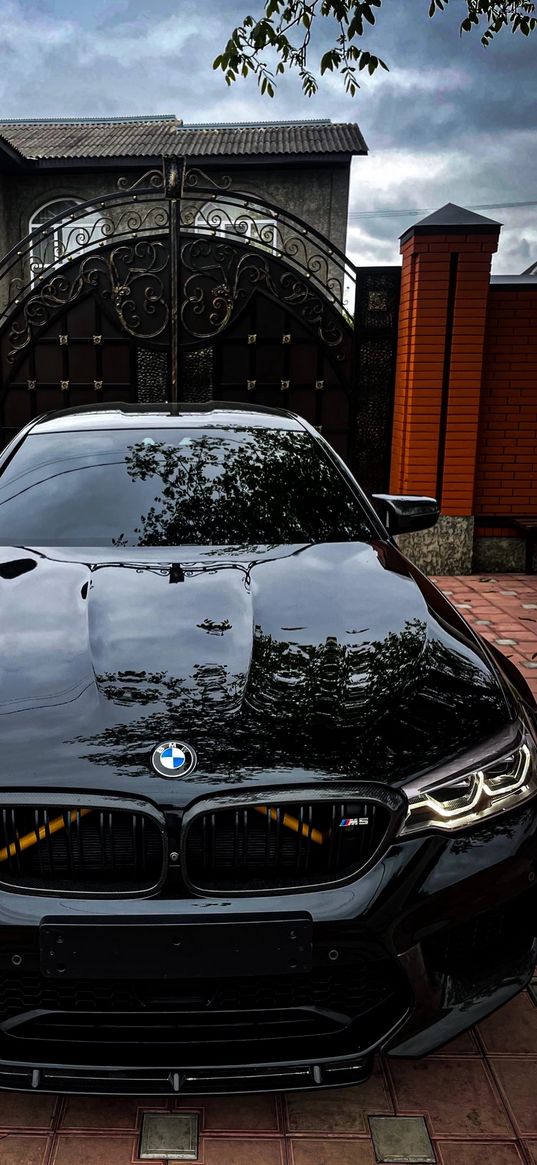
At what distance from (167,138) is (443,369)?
1072 centimetres

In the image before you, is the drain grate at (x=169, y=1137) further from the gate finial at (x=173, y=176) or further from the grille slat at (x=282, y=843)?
the gate finial at (x=173, y=176)

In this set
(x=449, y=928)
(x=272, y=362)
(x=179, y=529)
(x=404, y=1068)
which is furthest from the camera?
(x=272, y=362)

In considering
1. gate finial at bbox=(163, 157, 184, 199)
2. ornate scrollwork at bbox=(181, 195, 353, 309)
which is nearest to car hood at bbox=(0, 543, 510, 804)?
ornate scrollwork at bbox=(181, 195, 353, 309)

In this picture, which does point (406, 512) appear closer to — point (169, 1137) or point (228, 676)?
point (228, 676)

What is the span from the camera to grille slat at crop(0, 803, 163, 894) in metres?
1.64

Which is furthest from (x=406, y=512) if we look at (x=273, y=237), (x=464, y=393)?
(x=273, y=237)

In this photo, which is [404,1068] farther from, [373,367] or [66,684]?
[373,367]

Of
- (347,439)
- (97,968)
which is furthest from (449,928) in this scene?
Answer: (347,439)

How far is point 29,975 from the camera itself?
5.35 ft

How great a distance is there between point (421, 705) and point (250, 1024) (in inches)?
28.4

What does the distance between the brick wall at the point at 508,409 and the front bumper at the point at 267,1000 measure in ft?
19.9

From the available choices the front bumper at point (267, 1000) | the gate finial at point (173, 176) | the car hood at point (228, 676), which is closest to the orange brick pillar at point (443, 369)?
the gate finial at point (173, 176)

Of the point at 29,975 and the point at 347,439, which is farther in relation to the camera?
the point at 347,439

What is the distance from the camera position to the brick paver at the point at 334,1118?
1774 mm
